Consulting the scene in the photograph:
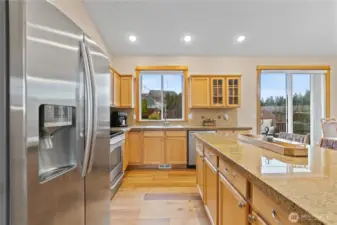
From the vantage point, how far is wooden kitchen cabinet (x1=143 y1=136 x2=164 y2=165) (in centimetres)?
523

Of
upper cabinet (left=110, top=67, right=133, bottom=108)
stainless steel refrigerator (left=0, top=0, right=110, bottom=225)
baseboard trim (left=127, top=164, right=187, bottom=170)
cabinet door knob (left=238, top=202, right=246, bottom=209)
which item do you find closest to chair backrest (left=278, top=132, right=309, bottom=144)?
cabinet door knob (left=238, top=202, right=246, bottom=209)

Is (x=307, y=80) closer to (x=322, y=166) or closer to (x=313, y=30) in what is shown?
(x=313, y=30)

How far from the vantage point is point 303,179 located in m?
1.00

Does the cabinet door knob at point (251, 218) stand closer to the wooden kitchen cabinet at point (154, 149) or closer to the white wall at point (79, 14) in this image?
the white wall at point (79, 14)

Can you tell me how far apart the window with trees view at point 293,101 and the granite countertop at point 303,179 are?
503cm

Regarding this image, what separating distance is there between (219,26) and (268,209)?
178 inches

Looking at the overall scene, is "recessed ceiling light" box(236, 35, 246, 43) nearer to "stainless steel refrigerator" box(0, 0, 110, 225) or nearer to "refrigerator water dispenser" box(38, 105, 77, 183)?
"stainless steel refrigerator" box(0, 0, 110, 225)

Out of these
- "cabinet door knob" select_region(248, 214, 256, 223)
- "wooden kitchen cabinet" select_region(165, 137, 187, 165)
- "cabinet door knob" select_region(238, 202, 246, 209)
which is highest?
"cabinet door knob" select_region(238, 202, 246, 209)

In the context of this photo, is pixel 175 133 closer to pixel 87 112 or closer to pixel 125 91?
pixel 125 91

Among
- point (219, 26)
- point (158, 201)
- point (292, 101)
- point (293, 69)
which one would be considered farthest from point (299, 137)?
point (292, 101)

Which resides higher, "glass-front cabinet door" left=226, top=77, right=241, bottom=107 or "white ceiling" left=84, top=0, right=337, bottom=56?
"white ceiling" left=84, top=0, right=337, bottom=56

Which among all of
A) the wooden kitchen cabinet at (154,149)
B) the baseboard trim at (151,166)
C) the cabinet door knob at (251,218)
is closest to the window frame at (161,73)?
the wooden kitchen cabinet at (154,149)

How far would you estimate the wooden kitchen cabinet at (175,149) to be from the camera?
206 inches

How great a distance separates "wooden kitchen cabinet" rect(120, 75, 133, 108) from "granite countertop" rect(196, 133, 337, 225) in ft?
13.7
